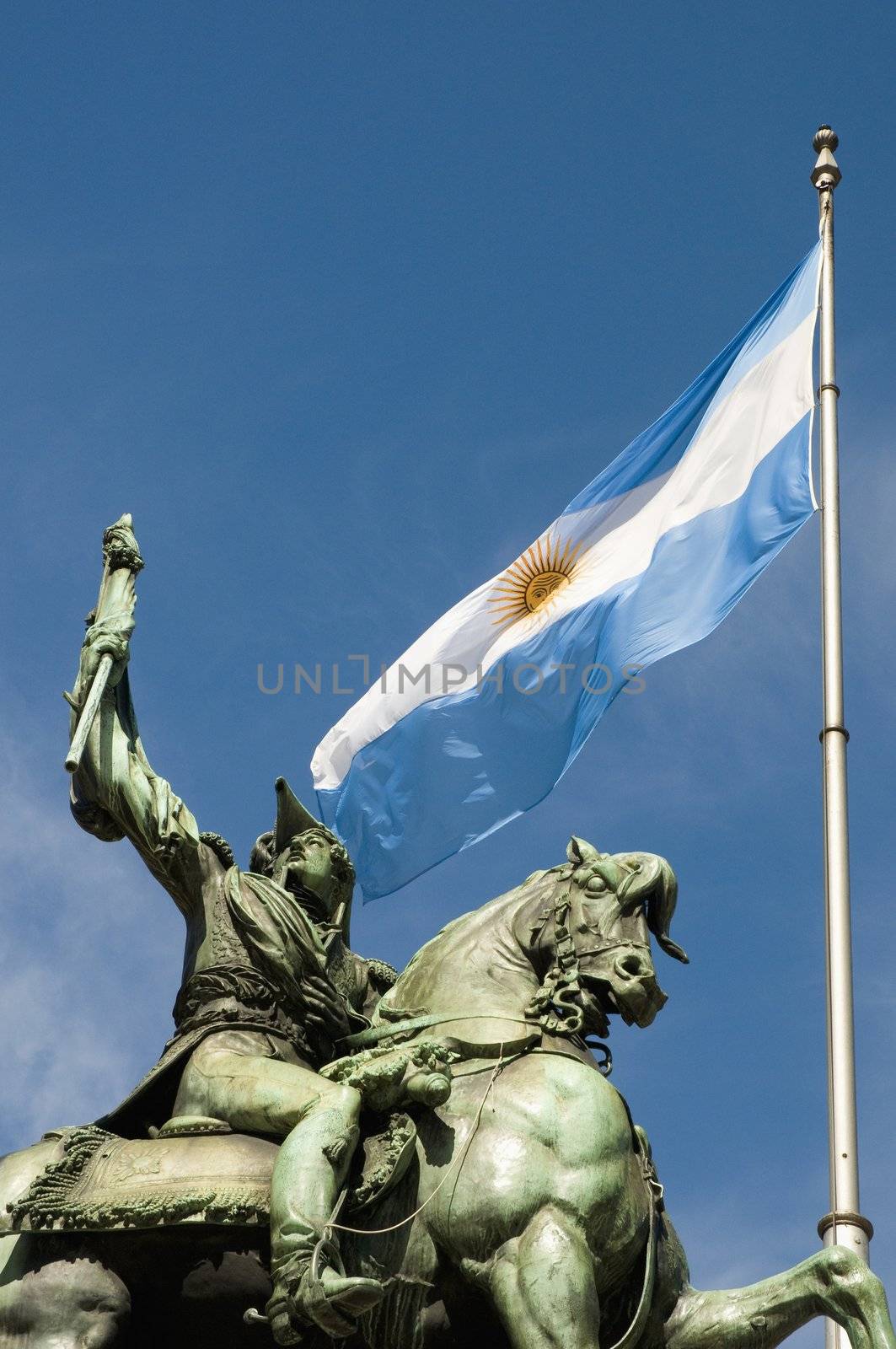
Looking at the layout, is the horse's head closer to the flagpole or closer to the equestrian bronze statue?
the equestrian bronze statue

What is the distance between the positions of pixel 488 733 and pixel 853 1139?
200 inches

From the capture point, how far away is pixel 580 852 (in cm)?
1448

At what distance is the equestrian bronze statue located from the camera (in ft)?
41.7

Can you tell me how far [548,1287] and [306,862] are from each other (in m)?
3.90

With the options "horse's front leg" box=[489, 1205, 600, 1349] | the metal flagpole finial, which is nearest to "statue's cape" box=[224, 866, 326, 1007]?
"horse's front leg" box=[489, 1205, 600, 1349]

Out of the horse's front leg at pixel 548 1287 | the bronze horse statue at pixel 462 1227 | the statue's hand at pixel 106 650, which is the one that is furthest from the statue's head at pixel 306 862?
the horse's front leg at pixel 548 1287

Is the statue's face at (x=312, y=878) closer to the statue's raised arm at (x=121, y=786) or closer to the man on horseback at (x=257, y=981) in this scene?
the man on horseback at (x=257, y=981)

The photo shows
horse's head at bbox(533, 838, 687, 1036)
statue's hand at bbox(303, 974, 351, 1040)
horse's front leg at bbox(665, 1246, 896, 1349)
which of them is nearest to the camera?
horse's front leg at bbox(665, 1246, 896, 1349)

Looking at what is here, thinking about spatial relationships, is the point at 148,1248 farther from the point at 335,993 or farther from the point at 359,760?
the point at 359,760

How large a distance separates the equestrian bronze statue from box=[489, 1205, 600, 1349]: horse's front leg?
0.5 inches

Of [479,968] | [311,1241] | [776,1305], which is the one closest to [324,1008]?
[479,968]

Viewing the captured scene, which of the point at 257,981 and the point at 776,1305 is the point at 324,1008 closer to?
the point at 257,981

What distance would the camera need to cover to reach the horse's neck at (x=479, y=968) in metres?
14.0

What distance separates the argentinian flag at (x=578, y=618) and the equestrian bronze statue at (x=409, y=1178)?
4.84 meters
